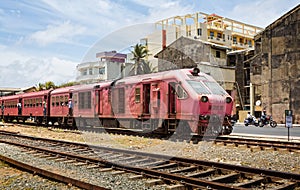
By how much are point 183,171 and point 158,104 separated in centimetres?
711

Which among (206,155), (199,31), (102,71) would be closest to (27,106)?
(102,71)

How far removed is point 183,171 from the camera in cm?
768

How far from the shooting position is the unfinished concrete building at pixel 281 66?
1206 inches

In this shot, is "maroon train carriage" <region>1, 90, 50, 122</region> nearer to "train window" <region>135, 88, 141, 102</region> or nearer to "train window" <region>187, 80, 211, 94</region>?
"train window" <region>135, 88, 141, 102</region>

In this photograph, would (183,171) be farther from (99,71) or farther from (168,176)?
(99,71)

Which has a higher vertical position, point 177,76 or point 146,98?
point 177,76

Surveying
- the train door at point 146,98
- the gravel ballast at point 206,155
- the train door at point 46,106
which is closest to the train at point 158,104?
the train door at point 146,98

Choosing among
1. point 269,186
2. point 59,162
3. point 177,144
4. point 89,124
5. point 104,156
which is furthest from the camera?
point 89,124

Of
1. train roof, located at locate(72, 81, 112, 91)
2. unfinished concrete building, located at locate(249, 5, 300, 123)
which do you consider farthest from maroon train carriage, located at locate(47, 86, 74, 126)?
unfinished concrete building, located at locate(249, 5, 300, 123)

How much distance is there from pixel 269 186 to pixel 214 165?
155 centimetres

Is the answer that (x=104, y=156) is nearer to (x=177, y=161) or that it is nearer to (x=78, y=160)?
(x=78, y=160)

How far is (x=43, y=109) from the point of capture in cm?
2617


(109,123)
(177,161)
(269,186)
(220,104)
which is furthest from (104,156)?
(109,123)

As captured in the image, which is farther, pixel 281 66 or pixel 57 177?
pixel 281 66
